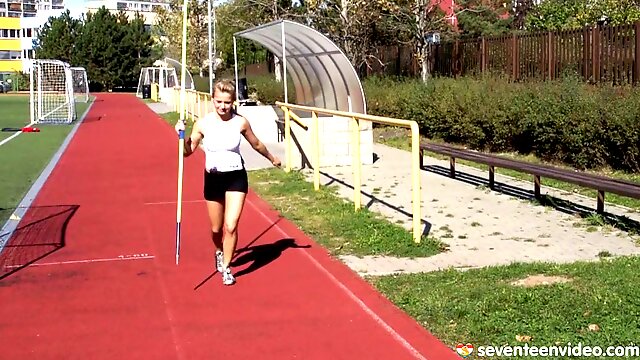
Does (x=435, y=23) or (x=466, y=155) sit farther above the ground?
(x=435, y=23)

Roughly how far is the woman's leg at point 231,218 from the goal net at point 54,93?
23679mm

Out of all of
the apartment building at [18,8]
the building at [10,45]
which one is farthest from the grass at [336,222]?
the apartment building at [18,8]

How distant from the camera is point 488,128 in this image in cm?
1577

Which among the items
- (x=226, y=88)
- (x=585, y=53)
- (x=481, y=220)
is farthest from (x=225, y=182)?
(x=585, y=53)

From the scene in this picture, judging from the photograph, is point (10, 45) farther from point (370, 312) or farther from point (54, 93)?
point (370, 312)

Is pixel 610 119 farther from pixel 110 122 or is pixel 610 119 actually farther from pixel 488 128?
pixel 110 122

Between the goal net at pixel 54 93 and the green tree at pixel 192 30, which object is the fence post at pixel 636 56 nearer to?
the goal net at pixel 54 93

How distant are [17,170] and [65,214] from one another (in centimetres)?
530

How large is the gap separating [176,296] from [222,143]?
1.27 metres

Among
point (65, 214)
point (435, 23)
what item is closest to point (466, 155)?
point (65, 214)

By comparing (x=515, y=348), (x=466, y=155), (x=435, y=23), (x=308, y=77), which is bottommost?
(x=515, y=348)

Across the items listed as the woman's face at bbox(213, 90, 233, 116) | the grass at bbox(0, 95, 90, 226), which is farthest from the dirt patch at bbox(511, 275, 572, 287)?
the grass at bbox(0, 95, 90, 226)

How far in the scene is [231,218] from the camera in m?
6.51

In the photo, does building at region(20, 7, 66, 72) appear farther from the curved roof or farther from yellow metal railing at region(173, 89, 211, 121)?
the curved roof
